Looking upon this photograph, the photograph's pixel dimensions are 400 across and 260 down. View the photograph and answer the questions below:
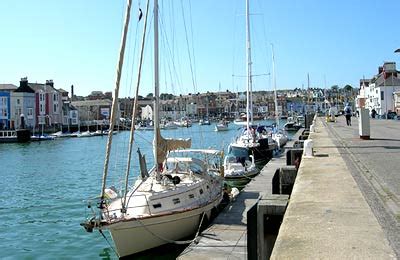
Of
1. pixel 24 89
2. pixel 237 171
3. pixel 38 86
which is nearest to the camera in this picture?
pixel 237 171

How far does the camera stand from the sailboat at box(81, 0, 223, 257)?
1401 centimetres

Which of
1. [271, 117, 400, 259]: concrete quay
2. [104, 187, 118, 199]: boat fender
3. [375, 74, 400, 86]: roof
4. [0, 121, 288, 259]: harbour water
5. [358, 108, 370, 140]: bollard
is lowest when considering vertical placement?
[0, 121, 288, 259]: harbour water

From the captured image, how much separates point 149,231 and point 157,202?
0.96m

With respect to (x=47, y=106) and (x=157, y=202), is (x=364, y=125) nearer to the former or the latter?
(x=157, y=202)

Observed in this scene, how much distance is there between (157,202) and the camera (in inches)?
584

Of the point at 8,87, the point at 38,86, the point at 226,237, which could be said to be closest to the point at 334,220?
the point at 226,237

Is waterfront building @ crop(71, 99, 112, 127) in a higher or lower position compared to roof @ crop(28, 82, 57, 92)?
lower

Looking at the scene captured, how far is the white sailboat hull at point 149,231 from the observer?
557 inches

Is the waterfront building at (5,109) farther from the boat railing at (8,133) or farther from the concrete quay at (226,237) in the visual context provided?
the concrete quay at (226,237)

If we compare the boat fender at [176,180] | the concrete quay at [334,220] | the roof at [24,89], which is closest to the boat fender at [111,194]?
the boat fender at [176,180]

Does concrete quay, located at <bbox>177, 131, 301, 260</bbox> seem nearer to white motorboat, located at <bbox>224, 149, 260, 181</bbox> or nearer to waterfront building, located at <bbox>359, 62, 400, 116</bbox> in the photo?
white motorboat, located at <bbox>224, 149, 260, 181</bbox>

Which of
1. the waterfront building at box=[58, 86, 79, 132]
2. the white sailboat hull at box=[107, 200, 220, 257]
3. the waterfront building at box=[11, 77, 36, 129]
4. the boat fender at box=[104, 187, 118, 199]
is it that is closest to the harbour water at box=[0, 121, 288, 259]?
the white sailboat hull at box=[107, 200, 220, 257]

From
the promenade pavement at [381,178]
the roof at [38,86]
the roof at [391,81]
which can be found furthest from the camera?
the roof at [38,86]

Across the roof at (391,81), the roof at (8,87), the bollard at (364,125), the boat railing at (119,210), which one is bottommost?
the boat railing at (119,210)
